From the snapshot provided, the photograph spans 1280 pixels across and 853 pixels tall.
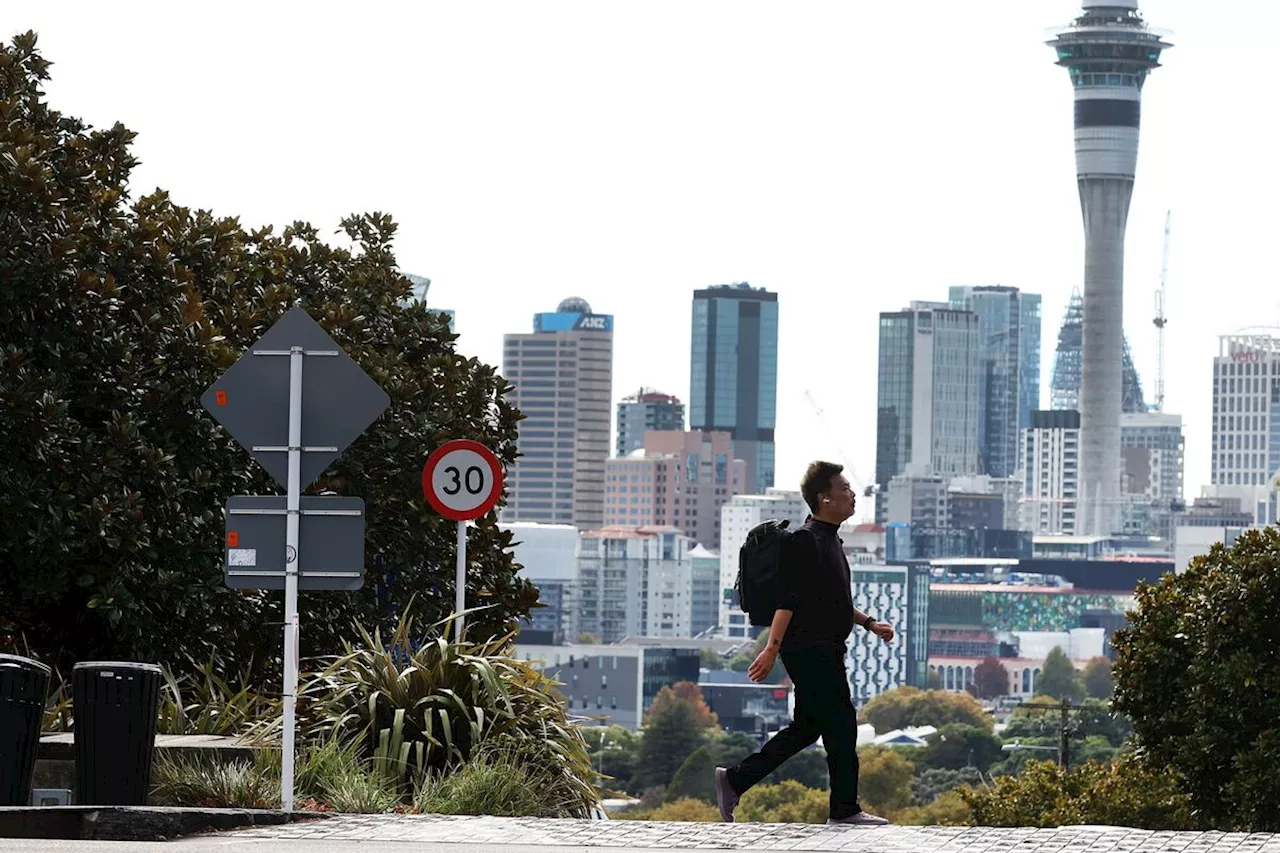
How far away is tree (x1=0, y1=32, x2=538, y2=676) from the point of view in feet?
48.4

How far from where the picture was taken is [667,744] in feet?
454

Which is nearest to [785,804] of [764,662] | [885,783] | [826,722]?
[885,783]

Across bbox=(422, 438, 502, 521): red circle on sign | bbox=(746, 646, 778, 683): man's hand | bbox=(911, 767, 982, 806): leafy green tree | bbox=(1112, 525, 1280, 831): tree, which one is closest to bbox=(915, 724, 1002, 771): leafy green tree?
bbox=(911, 767, 982, 806): leafy green tree

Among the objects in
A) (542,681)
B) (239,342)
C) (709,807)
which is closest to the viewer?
(542,681)

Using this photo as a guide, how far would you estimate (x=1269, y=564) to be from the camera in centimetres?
2086

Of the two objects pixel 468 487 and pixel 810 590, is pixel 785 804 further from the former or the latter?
pixel 810 590

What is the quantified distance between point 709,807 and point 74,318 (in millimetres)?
85969

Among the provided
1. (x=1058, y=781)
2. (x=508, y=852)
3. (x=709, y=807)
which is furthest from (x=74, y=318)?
(x=709, y=807)

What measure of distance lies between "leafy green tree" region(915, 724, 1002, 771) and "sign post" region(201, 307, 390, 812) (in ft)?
384

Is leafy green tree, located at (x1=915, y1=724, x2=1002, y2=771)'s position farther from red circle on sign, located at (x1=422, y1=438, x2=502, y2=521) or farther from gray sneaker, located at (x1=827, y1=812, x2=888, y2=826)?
gray sneaker, located at (x1=827, y1=812, x2=888, y2=826)

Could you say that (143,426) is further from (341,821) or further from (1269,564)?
(1269,564)

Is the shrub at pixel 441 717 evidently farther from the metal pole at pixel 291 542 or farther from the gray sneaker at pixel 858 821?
the gray sneaker at pixel 858 821

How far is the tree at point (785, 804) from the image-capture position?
83375 millimetres

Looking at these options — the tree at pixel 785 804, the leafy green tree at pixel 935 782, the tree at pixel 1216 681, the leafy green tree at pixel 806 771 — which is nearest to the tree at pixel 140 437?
the tree at pixel 1216 681
